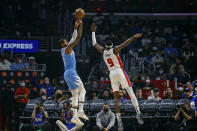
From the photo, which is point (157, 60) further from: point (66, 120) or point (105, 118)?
point (66, 120)

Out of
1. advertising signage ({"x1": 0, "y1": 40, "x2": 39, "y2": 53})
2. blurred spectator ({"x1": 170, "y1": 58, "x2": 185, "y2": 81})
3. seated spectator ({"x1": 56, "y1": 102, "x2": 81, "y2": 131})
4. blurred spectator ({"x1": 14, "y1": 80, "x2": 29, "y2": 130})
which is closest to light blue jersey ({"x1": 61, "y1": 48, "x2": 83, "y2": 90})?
seated spectator ({"x1": 56, "y1": 102, "x2": 81, "y2": 131})

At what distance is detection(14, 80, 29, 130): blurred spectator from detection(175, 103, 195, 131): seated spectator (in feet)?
19.8

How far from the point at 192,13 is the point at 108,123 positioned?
1396 centimetres

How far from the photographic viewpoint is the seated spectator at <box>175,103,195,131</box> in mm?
15094

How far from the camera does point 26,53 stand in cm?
2255

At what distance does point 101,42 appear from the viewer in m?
22.0

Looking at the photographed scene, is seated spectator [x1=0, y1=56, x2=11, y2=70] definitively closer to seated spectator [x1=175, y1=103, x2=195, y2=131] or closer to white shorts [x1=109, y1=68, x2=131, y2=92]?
white shorts [x1=109, y1=68, x2=131, y2=92]

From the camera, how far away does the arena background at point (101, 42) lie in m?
17.7

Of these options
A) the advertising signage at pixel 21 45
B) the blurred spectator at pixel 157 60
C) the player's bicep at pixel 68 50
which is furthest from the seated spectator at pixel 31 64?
the player's bicep at pixel 68 50

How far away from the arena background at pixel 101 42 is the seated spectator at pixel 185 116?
1.52ft

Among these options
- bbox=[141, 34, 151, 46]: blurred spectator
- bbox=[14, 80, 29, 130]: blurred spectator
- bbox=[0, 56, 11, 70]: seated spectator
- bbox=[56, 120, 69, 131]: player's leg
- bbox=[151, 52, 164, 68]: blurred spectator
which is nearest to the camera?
bbox=[56, 120, 69, 131]: player's leg

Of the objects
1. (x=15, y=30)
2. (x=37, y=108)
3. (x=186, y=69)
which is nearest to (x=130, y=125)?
(x=37, y=108)

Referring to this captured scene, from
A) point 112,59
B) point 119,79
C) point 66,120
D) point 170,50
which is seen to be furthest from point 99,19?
point 119,79

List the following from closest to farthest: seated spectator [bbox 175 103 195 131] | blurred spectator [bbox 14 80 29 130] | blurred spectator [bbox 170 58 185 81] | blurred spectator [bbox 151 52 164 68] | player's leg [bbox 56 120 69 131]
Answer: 1. seated spectator [bbox 175 103 195 131]
2. player's leg [bbox 56 120 69 131]
3. blurred spectator [bbox 14 80 29 130]
4. blurred spectator [bbox 170 58 185 81]
5. blurred spectator [bbox 151 52 164 68]
